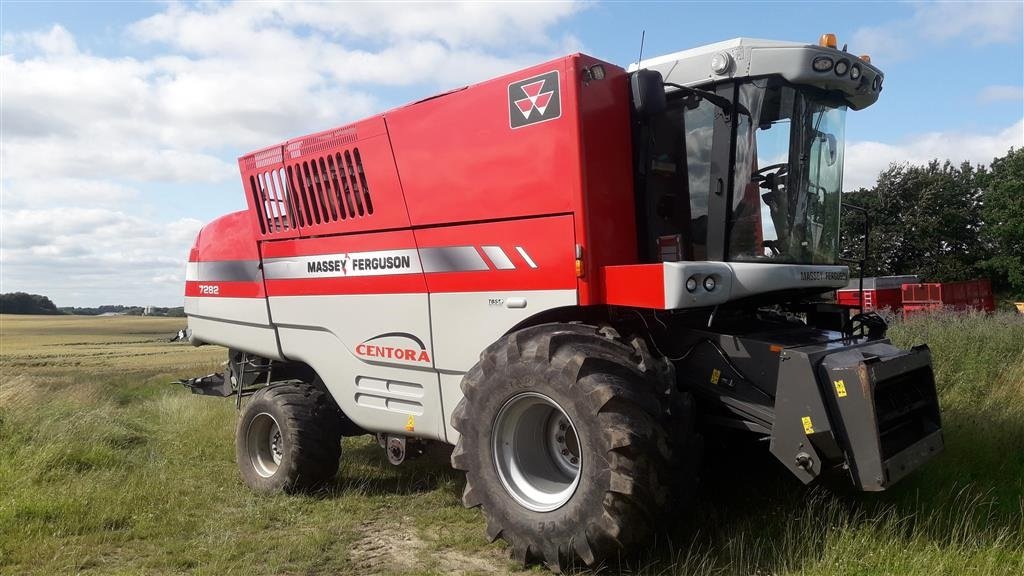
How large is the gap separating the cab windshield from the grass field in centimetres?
159

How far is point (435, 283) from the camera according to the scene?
521cm

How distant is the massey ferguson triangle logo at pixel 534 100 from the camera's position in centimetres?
451

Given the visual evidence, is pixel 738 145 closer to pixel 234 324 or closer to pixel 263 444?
pixel 263 444

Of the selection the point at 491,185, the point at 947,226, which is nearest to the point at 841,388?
the point at 491,185

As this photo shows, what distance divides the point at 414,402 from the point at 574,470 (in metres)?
1.55

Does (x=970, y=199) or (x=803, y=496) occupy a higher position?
(x=970, y=199)

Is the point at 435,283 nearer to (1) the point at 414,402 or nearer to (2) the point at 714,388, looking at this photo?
(1) the point at 414,402

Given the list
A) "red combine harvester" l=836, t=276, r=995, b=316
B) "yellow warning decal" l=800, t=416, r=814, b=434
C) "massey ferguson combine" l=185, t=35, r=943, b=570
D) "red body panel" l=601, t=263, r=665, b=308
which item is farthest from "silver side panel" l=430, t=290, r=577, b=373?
"red combine harvester" l=836, t=276, r=995, b=316

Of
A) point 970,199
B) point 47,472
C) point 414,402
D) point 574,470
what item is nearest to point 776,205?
point 574,470

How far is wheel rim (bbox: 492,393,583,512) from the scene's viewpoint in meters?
4.33

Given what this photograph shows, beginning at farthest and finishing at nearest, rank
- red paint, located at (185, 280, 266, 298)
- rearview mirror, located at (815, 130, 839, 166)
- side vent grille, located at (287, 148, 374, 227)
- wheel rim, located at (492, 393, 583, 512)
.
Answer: red paint, located at (185, 280, 266, 298), side vent grille, located at (287, 148, 374, 227), rearview mirror, located at (815, 130, 839, 166), wheel rim, located at (492, 393, 583, 512)

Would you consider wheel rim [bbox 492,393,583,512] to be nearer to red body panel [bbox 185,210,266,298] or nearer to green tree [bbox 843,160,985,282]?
red body panel [bbox 185,210,266,298]

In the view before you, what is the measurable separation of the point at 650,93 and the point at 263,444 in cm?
476

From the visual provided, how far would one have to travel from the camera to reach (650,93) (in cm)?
439
